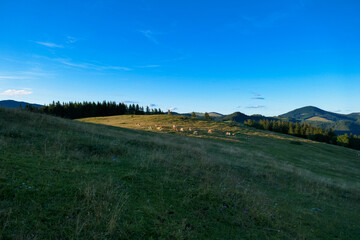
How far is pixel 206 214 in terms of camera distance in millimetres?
5496

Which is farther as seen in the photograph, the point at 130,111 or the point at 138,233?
the point at 130,111

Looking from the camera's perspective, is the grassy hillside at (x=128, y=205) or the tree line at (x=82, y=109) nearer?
the grassy hillside at (x=128, y=205)

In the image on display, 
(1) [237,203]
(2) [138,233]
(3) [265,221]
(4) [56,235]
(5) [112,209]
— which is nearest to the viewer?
(4) [56,235]

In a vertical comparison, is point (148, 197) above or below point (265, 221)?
above

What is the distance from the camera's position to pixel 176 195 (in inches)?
241

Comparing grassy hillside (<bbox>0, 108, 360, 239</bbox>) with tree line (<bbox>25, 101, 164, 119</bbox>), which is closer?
grassy hillside (<bbox>0, 108, 360, 239</bbox>)

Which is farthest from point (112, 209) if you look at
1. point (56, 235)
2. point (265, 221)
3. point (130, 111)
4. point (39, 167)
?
point (130, 111)

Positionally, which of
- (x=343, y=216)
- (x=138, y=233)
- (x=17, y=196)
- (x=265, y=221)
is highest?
(x=17, y=196)

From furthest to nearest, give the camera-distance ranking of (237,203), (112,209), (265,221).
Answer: (237,203) < (265,221) < (112,209)

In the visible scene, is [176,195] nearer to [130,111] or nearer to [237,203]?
[237,203]

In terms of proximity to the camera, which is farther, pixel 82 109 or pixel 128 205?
pixel 82 109

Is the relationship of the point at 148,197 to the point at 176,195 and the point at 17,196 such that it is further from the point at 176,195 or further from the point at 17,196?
the point at 17,196

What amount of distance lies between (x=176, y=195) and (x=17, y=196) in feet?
14.0

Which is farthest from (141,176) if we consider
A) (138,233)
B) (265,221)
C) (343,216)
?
(343,216)
